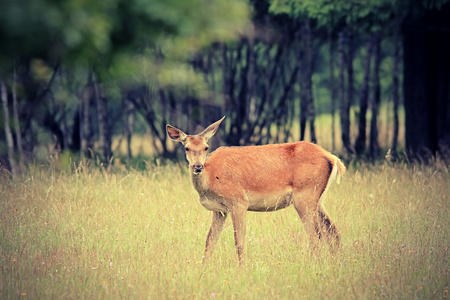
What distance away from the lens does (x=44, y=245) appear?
6.62m

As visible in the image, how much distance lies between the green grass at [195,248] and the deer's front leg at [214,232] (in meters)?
0.13

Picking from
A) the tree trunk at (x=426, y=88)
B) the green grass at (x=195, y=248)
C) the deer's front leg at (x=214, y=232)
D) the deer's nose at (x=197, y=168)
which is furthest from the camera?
the tree trunk at (x=426, y=88)

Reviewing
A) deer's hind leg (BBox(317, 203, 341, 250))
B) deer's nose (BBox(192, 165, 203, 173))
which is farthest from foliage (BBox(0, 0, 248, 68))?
deer's hind leg (BBox(317, 203, 341, 250))

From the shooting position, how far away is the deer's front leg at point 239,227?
6324 millimetres

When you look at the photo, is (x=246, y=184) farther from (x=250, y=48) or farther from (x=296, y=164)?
(x=250, y=48)

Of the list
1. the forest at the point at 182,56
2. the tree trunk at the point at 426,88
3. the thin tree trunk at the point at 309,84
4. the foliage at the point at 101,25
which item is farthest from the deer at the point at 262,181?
the thin tree trunk at the point at 309,84

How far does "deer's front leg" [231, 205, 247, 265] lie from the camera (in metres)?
6.32

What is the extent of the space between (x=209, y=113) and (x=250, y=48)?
197 cm

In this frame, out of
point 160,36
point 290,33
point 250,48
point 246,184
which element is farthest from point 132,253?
point 290,33

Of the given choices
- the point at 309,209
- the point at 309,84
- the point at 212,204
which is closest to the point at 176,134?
the point at 212,204

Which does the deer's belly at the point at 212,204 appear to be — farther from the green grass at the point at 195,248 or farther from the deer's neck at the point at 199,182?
the green grass at the point at 195,248

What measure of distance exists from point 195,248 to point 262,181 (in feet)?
3.57

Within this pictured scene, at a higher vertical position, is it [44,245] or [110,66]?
[110,66]

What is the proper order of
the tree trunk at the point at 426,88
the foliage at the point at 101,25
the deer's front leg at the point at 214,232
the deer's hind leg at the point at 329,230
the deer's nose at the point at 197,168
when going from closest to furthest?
the foliage at the point at 101,25 < the deer's nose at the point at 197,168 < the deer's front leg at the point at 214,232 < the deer's hind leg at the point at 329,230 < the tree trunk at the point at 426,88
